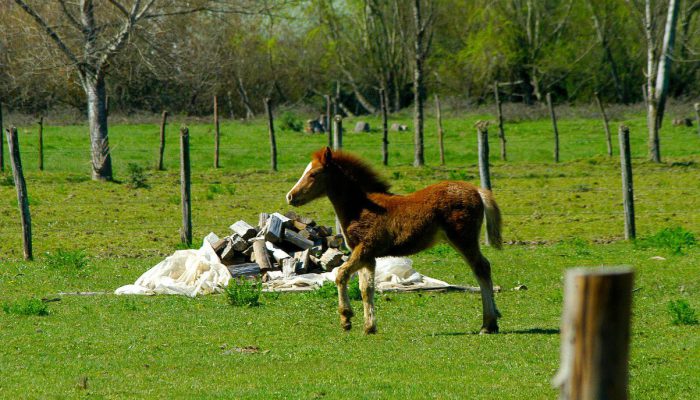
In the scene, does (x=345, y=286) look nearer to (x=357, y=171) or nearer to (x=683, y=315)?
(x=357, y=171)

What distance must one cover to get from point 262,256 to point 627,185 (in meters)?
8.24

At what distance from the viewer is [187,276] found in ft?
54.4

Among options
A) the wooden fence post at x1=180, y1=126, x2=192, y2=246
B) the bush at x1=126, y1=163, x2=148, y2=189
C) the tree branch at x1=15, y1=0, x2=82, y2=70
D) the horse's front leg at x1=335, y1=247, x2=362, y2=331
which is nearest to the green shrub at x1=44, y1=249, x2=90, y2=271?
the wooden fence post at x1=180, y1=126, x2=192, y2=246

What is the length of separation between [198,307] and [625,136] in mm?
10685

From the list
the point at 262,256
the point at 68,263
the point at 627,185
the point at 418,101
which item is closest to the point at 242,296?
the point at 262,256

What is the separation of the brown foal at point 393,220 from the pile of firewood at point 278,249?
4.09 metres

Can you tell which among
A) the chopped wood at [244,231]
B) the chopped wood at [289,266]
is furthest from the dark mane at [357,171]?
the chopped wood at [244,231]

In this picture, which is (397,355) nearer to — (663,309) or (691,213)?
(663,309)

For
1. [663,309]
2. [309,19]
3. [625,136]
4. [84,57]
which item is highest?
[309,19]

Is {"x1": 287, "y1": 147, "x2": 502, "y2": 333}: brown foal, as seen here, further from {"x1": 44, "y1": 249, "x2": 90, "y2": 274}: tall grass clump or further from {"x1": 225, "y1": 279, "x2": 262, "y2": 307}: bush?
{"x1": 44, "y1": 249, "x2": 90, "y2": 274}: tall grass clump

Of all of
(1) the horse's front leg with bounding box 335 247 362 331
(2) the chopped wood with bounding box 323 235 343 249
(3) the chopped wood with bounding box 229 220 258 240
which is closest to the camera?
(1) the horse's front leg with bounding box 335 247 362 331

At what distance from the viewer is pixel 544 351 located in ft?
35.7

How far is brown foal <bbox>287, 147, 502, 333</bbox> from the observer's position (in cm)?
1223

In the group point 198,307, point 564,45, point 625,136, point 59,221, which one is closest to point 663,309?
point 198,307
